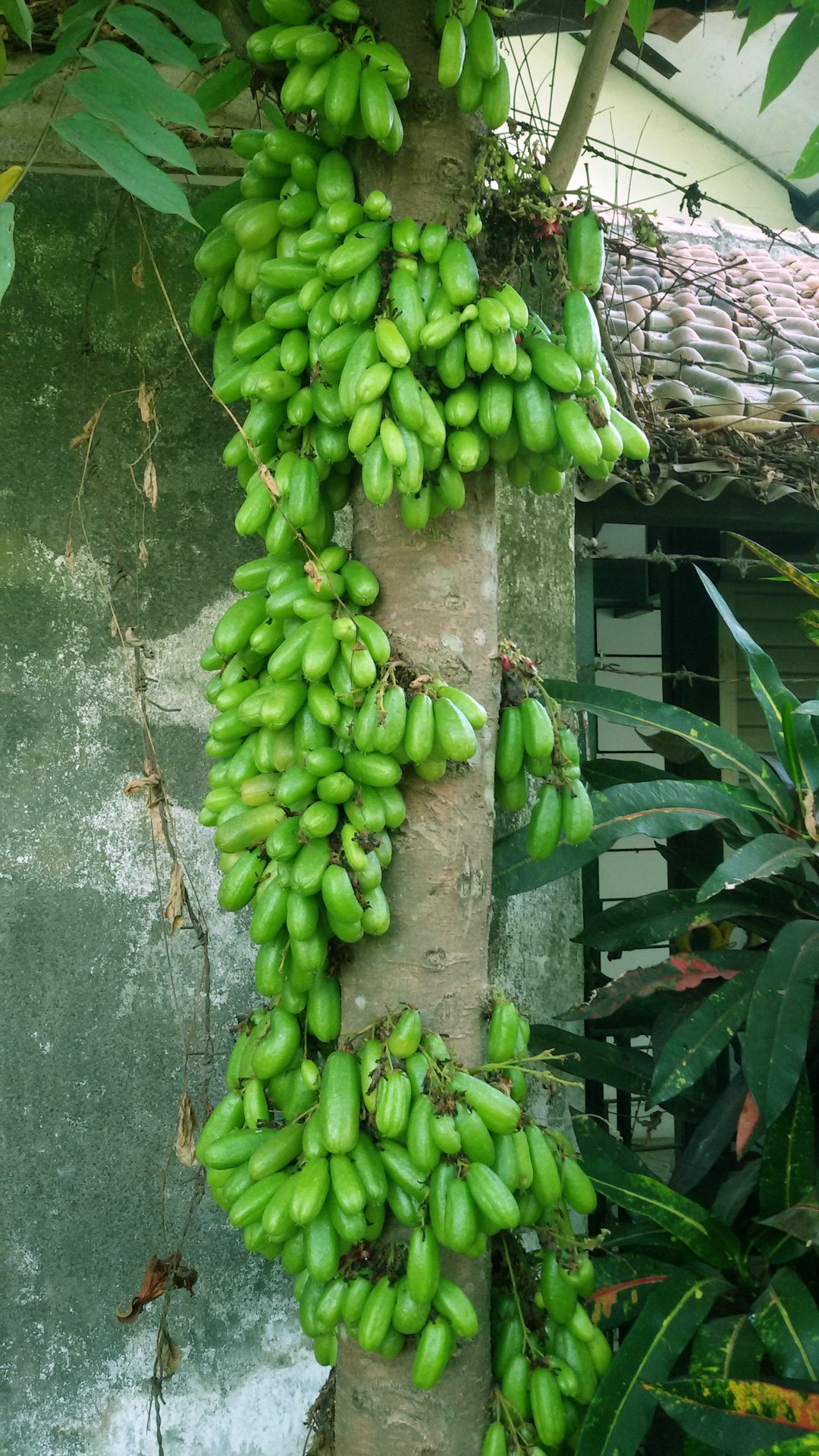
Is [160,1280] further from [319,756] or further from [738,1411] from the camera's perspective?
[319,756]

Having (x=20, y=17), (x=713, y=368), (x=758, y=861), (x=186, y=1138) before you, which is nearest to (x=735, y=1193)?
(x=758, y=861)

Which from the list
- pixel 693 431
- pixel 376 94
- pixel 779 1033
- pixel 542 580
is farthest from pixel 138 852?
pixel 693 431

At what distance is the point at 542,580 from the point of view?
294 cm

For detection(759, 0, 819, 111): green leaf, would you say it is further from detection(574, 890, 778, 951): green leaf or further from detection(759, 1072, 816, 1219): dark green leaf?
detection(759, 1072, 816, 1219): dark green leaf

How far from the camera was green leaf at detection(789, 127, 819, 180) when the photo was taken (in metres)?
1.83

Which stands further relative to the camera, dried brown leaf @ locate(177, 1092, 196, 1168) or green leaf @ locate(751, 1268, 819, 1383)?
dried brown leaf @ locate(177, 1092, 196, 1168)

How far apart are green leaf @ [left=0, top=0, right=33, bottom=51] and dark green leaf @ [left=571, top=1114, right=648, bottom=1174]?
6.69 ft

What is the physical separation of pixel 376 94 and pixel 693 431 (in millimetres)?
2045

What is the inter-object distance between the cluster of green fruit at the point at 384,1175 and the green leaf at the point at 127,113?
46.5 inches

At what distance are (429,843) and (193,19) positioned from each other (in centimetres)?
122

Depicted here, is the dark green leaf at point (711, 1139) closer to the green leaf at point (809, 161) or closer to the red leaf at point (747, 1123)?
the red leaf at point (747, 1123)

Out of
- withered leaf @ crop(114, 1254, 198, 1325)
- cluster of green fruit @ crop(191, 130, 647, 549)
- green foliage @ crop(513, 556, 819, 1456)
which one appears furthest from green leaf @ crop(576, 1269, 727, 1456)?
cluster of green fruit @ crop(191, 130, 647, 549)

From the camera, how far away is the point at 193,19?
1.59 metres

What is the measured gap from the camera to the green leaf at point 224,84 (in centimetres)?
182
